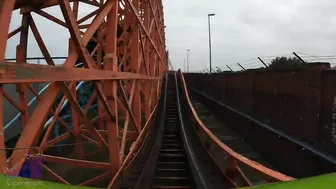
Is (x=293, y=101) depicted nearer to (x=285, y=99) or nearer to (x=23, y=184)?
(x=285, y=99)

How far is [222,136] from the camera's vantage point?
33.8 ft

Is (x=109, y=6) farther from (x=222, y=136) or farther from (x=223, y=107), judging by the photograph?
(x=223, y=107)

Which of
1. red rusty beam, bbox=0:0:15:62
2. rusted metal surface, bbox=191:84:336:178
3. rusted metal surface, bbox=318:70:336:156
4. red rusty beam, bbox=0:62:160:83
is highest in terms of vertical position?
red rusty beam, bbox=0:0:15:62

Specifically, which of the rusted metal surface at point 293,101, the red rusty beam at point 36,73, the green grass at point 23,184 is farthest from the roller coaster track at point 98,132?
the rusted metal surface at point 293,101

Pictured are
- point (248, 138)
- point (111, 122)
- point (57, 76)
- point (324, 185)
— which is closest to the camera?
point (324, 185)

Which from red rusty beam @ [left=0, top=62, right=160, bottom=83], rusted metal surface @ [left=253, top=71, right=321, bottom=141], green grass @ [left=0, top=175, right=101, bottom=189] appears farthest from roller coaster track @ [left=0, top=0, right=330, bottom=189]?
rusted metal surface @ [left=253, top=71, right=321, bottom=141]

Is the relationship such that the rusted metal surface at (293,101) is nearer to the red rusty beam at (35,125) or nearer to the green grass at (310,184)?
the red rusty beam at (35,125)

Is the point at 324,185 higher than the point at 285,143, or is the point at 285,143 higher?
the point at 324,185

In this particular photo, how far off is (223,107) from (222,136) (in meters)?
3.22

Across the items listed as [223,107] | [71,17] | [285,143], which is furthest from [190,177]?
[223,107]

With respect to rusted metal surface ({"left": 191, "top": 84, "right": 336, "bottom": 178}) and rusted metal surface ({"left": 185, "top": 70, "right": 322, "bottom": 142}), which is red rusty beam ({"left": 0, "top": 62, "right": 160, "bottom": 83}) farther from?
rusted metal surface ({"left": 185, "top": 70, "right": 322, "bottom": 142})

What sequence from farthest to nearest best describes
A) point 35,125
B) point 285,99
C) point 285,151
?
point 285,99 < point 285,151 < point 35,125

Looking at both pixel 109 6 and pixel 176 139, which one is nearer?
pixel 109 6

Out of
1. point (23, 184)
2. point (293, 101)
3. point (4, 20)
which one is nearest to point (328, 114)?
point (293, 101)
